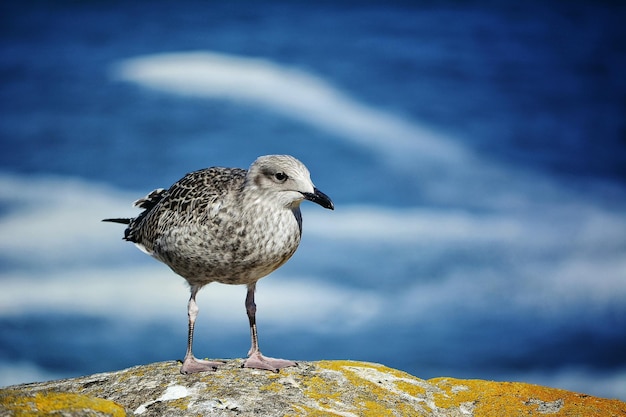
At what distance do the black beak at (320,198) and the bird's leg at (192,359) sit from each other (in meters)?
1.99

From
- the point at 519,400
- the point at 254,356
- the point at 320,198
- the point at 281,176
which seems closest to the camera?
the point at 320,198

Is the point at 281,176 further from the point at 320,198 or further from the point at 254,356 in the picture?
the point at 254,356

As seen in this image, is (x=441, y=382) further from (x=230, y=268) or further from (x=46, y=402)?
(x=46, y=402)

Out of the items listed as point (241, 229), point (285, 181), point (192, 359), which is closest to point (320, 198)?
point (285, 181)

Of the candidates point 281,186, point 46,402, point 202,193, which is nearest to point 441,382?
point 281,186

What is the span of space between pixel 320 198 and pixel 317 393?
6.79 feet

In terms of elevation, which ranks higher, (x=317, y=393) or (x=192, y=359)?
(x=192, y=359)

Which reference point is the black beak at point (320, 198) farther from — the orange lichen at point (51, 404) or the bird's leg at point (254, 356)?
the orange lichen at point (51, 404)

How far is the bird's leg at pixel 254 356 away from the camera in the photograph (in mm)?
7910

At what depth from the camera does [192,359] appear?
798 centimetres

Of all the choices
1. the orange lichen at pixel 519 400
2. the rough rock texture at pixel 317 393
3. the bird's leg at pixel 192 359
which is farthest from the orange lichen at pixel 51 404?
the orange lichen at pixel 519 400

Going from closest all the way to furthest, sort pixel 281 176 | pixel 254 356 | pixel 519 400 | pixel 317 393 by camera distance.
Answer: pixel 317 393
pixel 281 176
pixel 519 400
pixel 254 356

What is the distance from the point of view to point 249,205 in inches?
304

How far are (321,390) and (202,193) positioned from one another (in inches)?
110
